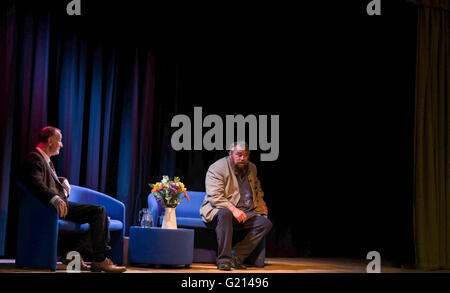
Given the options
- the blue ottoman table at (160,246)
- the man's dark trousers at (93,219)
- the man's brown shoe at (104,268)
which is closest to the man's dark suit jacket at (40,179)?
the man's dark trousers at (93,219)

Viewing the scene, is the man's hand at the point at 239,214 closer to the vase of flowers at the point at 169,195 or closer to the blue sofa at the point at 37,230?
the vase of flowers at the point at 169,195

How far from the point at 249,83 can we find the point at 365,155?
5.27 feet

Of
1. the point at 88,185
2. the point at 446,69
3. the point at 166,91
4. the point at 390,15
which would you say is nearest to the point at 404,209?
the point at 446,69

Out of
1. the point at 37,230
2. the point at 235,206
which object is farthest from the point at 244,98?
the point at 37,230

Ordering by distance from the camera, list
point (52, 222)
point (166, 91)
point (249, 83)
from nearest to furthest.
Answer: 1. point (52, 222)
2. point (166, 91)
3. point (249, 83)

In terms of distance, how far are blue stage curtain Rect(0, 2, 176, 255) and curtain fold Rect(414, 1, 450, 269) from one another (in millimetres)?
2487

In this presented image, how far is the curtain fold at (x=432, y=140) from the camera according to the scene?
4984 mm

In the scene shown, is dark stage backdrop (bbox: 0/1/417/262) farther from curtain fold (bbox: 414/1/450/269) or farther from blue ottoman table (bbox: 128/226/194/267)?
blue ottoman table (bbox: 128/226/194/267)

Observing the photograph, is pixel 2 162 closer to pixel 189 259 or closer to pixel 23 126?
pixel 23 126

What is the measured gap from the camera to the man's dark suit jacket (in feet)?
12.0

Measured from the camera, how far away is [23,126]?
14.5ft

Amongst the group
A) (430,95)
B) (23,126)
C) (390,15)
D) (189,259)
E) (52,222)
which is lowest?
(189,259)

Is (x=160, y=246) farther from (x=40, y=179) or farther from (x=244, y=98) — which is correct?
(x=244, y=98)

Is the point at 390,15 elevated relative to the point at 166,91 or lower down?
elevated
